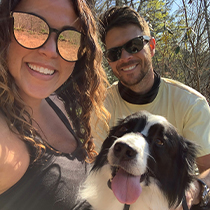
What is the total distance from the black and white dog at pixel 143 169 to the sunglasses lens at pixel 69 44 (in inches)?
34.8

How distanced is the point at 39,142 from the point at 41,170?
0.22 m

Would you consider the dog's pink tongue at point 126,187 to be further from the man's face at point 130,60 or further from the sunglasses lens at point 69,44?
the man's face at point 130,60

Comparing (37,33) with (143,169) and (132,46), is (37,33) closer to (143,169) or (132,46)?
(143,169)

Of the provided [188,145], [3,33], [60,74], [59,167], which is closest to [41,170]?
[59,167]

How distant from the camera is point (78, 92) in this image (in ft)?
8.32

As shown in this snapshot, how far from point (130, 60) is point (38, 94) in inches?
73.4

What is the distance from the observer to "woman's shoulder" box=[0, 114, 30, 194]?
1.43 meters

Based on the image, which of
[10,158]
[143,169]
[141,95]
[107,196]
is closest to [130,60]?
[141,95]

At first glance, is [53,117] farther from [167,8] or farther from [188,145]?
[167,8]

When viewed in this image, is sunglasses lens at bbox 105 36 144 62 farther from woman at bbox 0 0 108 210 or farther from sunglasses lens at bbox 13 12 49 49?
sunglasses lens at bbox 13 12 49 49

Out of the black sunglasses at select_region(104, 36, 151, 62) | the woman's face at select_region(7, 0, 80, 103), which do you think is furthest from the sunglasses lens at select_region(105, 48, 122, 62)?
→ the woman's face at select_region(7, 0, 80, 103)

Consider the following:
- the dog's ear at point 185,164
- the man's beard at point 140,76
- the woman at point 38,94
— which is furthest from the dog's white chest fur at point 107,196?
the man's beard at point 140,76

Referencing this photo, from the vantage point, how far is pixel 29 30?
1701 mm

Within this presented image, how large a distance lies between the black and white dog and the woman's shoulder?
0.74 meters
